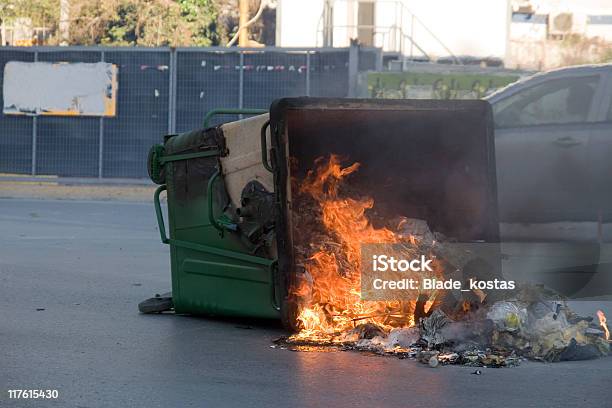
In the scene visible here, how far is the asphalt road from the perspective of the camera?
550cm

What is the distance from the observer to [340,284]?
7.13 metres

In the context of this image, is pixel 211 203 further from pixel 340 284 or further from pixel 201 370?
pixel 201 370

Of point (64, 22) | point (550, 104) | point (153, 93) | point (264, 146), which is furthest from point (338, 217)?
point (64, 22)

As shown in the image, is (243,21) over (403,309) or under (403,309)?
over

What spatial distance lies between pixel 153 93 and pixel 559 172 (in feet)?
46.6

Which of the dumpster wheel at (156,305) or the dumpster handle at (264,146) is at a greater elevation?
the dumpster handle at (264,146)

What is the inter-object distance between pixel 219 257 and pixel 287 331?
745 millimetres

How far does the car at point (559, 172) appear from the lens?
10.3 metres

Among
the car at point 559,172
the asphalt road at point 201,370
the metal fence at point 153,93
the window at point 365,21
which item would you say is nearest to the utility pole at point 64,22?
the window at point 365,21

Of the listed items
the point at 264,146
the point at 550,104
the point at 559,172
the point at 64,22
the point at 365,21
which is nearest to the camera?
the point at 264,146

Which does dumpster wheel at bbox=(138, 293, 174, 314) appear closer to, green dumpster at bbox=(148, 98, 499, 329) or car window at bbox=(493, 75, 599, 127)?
green dumpster at bbox=(148, 98, 499, 329)

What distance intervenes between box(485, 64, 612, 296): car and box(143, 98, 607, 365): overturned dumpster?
2.44 metres

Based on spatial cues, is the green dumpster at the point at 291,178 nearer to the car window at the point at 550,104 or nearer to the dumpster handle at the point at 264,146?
the dumpster handle at the point at 264,146

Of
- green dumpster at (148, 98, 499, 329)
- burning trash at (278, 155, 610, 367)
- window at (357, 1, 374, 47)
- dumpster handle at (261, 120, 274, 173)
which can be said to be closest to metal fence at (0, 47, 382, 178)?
window at (357, 1, 374, 47)
